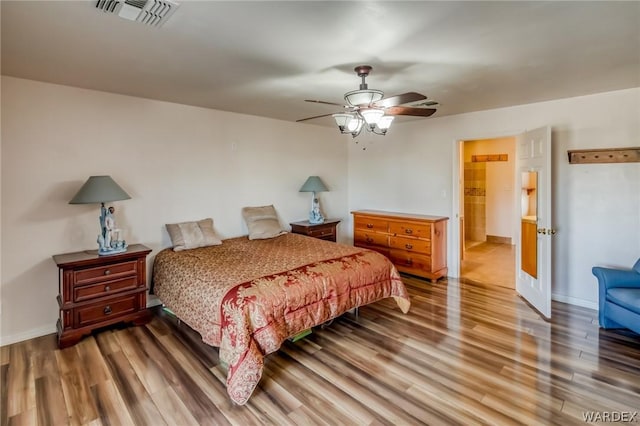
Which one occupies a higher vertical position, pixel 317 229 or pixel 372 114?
pixel 372 114

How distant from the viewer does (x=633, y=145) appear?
3436 mm

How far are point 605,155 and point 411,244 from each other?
241 centimetres

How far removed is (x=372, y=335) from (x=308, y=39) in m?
2.59

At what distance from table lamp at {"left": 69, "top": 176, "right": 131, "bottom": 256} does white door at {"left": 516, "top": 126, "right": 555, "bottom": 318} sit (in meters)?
4.27

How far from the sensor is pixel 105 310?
3215mm

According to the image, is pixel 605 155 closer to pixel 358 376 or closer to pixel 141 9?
pixel 358 376

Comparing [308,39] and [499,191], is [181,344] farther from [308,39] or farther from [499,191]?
[499,191]

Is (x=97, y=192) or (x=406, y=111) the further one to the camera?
(x=97, y=192)

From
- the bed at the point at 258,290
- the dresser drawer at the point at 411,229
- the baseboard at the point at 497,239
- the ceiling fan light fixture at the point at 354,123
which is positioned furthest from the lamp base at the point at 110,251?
the baseboard at the point at 497,239

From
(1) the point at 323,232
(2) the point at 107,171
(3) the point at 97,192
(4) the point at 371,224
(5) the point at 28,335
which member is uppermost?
(2) the point at 107,171

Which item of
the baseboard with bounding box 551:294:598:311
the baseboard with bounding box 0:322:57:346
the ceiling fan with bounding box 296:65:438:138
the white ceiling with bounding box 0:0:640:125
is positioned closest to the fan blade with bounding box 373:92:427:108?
the ceiling fan with bounding box 296:65:438:138

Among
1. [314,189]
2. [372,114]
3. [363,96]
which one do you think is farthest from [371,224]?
[363,96]

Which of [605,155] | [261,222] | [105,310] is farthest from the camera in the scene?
[261,222]

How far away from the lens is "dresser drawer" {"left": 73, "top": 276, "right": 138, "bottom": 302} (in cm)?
307
